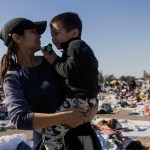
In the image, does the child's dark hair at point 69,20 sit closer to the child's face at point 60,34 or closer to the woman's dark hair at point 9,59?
the child's face at point 60,34

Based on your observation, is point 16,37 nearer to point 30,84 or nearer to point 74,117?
point 30,84

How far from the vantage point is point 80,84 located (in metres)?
2.63

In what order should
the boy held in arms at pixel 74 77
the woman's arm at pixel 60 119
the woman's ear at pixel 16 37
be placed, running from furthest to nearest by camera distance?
1. the woman's ear at pixel 16 37
2. the boy held in arms at pixel 74 77
3. the woman's arm at pixel 60 119

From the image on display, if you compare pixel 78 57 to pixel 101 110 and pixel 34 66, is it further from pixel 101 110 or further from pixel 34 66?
pixel 101 110

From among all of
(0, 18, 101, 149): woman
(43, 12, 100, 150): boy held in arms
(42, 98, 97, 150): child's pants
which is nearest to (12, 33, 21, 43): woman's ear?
(0, 18, 101, 149): woman

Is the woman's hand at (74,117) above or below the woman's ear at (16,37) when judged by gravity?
below

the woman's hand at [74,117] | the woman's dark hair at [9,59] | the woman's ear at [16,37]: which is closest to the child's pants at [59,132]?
the woman's hand at [74,117]

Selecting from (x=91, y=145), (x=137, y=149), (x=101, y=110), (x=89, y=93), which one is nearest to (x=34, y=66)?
(x=89, y=93)

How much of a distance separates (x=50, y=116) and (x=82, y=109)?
282mm

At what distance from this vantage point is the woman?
94.0 inches

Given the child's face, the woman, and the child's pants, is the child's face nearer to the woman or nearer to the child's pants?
the woman

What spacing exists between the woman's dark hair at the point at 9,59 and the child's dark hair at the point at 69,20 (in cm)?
29

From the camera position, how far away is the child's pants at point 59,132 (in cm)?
262

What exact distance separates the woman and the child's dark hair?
124mm
